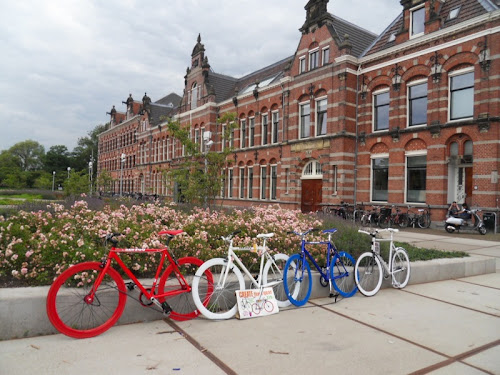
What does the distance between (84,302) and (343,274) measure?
3510 millimetres

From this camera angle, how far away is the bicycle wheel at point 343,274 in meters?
5.32

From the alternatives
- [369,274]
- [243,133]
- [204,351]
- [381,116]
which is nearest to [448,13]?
[381,116]

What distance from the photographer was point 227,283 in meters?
4.62

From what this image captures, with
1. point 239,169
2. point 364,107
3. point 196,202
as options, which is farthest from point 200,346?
point 239,169

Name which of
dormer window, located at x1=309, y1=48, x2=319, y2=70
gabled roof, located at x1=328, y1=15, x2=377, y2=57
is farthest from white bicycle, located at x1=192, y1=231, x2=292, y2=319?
dormer window, located at x1=309, y1=48, x2=319, y2=70

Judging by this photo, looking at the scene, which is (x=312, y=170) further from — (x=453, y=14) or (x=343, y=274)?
(x=343, y=274)

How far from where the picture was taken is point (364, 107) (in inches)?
850

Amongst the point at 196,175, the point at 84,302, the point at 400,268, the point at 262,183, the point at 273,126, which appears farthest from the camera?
the point at 262,183

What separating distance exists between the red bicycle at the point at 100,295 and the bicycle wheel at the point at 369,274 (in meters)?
2.72

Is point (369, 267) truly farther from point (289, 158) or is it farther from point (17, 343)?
point (289, 158)

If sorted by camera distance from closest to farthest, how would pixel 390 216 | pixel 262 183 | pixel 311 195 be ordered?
pixel 390 216
pixel 311 195
pixel 262 183

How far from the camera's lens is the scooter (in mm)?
15266

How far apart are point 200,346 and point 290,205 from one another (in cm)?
2171

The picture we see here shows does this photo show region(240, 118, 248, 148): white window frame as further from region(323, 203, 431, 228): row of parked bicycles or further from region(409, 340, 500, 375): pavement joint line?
region(409, 340, 500, 375): pavement joint line
